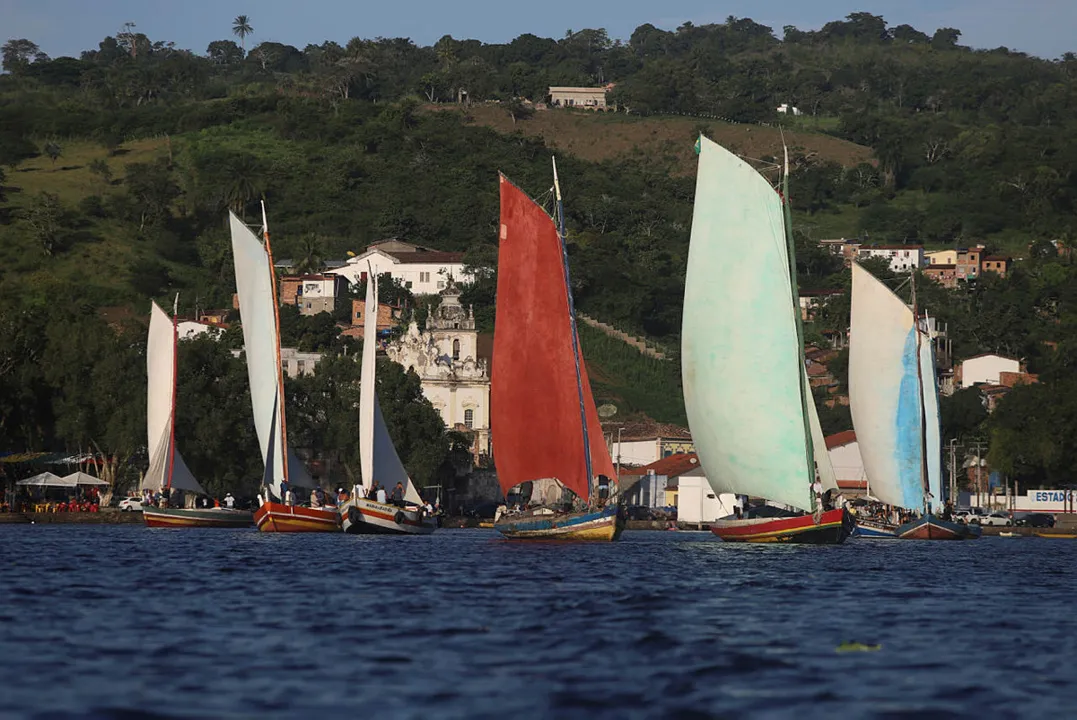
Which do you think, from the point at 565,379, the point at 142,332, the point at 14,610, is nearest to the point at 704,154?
the point at 565,379

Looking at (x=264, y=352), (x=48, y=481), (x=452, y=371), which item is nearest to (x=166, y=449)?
(x=48, y=481)

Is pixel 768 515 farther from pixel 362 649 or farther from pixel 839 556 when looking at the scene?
pixel 362 649

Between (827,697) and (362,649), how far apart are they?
8.36m

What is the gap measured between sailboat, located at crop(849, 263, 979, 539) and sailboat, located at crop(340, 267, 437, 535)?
22937 millimetres

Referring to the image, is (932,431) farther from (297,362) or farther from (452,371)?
(297,362)

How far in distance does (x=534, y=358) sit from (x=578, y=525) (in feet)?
23.3

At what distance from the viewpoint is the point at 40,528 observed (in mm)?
91312

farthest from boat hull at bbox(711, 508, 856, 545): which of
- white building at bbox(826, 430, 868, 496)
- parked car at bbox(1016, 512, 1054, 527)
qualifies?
white building at bbox(826, 430, 868, 496)

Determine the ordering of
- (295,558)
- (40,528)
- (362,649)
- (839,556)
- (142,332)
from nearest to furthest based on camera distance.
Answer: (362,649) → (295,558) → (839,556) → (40,528) → (142,332)

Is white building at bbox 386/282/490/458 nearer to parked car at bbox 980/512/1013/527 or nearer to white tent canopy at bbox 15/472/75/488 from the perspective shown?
parked car at bbox 980/512/1013/527

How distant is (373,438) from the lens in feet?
279

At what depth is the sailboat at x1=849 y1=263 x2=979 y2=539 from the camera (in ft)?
300

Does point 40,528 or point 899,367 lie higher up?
point 899,367

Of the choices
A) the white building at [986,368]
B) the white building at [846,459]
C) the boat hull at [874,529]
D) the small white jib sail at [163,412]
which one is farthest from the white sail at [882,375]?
the white building at [986,368]
